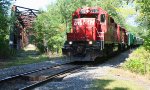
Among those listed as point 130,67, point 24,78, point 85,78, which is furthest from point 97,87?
point 130,67

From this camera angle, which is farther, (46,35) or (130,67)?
(46,35)

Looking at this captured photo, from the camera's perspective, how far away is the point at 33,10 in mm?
42000

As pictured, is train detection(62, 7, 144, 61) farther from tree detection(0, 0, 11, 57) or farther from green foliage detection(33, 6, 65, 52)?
green foliage detection(33, 6, 65, 52)

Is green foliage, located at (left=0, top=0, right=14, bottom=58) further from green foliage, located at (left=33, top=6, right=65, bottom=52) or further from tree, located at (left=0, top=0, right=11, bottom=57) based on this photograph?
green foliage, located at (left=33, top=6, right=65, bottom=52)

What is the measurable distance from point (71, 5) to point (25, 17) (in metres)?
7.58

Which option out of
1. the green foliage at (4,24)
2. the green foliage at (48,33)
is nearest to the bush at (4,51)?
the green foliage at (4,24)

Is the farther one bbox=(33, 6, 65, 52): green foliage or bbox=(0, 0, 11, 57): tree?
bbox=(33, 6, 65, 52): green foliage

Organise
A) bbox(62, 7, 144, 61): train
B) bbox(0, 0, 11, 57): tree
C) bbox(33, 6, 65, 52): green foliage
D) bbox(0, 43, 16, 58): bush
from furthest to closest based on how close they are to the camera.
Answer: bbox(33, 6, 65, 52): green foliage
bbox(0, 43, 16, 58): bush
bbox(0, 0, 11, 57): tree
bbox(62, 7, 144, 61): train

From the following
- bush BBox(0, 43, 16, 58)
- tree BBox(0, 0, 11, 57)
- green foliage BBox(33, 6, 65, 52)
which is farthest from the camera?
green foliage BBox(33, 6, 65, 52)

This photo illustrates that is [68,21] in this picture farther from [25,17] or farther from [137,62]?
[137,62]

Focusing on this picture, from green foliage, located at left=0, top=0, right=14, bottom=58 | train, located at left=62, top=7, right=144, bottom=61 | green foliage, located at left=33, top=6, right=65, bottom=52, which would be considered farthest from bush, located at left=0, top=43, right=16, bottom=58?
green foliage, located at left=33, top=6, right=65, bottom=52

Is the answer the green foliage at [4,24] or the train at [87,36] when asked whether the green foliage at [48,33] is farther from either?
the train at [87,36]

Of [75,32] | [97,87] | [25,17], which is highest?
[25,17]

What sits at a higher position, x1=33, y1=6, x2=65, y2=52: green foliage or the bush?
x1=33, y1=6, x2=65, y2=52: green foliage
